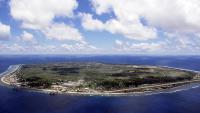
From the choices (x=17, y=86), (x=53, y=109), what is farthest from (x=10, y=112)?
(x=17, y=86)

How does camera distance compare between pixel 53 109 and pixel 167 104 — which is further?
pixel 167 104

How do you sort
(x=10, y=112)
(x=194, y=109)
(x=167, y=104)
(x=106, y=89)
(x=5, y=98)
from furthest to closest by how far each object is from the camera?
(x=106, y=89), (x=5, y=98), (x=167, y=104), (x=194, y=109), (x=10, y=112)

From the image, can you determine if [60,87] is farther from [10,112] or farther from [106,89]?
[10,112]

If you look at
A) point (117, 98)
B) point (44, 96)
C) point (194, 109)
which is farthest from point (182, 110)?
point (44, 96)

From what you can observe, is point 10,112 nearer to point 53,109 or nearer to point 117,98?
point 53,109

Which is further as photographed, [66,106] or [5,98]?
[5,98]

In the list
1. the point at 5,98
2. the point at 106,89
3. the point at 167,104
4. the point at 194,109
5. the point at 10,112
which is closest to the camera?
the point at 10,112

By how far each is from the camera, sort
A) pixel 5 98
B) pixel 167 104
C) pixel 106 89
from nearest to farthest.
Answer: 1. pixel 167 104
2. pixel 5 98
3. pixel 106 89
